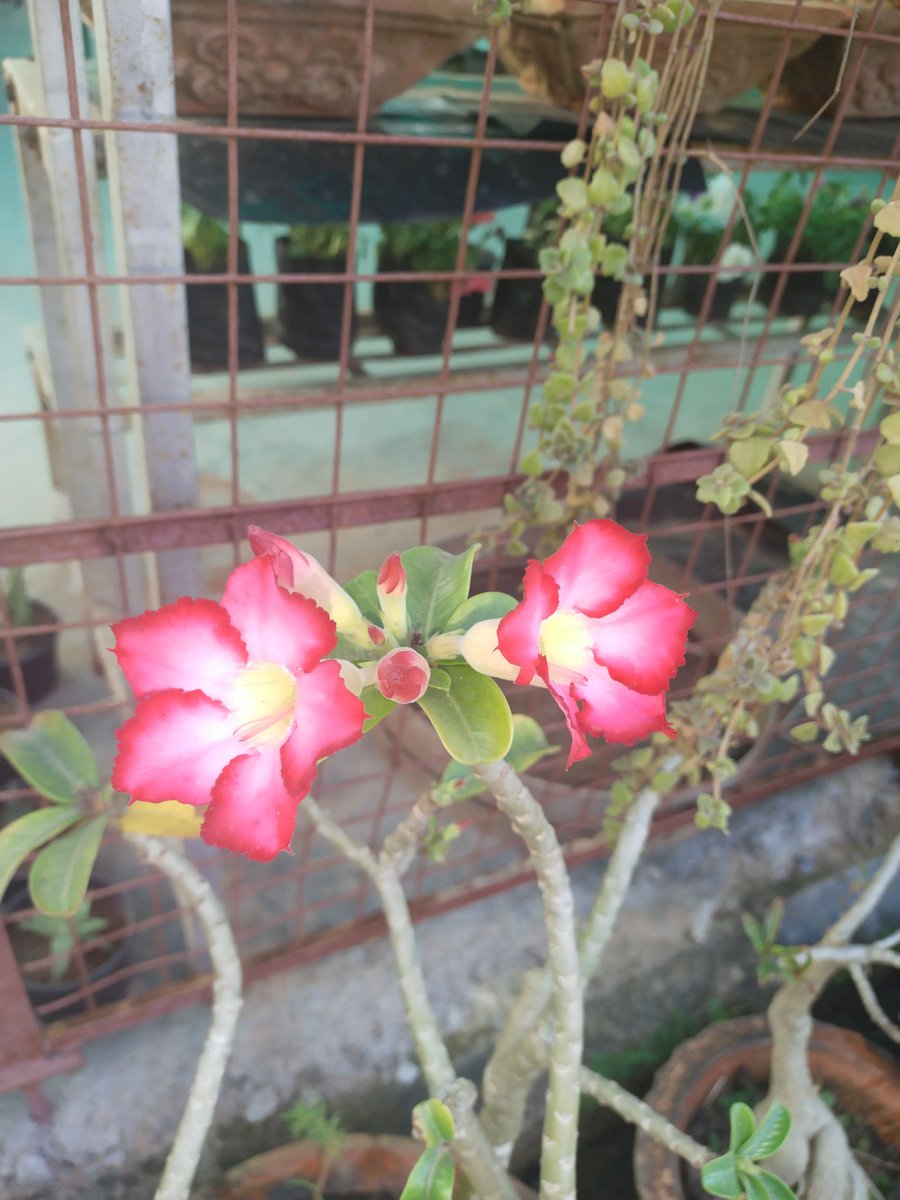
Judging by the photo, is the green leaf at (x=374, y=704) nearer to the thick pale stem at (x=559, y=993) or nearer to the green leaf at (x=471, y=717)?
the green leaf at (x=471, y=717)

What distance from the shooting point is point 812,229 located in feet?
8.61

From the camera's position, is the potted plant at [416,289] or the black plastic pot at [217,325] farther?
the potted plant at [416,289]

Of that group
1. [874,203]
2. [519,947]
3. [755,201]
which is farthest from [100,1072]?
[755,201]

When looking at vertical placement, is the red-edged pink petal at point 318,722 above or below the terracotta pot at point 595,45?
below

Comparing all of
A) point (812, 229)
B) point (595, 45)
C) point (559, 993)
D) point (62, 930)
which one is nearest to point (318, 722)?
point (559, 993)

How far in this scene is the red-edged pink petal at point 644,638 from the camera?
0.50m

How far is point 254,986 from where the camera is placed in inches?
54.6

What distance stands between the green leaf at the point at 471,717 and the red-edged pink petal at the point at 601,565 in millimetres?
93

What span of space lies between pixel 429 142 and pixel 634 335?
0.33m

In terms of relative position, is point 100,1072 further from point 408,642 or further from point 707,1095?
point 408,642

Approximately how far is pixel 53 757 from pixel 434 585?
1.44 feet

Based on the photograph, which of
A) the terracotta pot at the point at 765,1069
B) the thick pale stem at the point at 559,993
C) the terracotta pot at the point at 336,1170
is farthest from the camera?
the terracotta pot at the point at 765,1069

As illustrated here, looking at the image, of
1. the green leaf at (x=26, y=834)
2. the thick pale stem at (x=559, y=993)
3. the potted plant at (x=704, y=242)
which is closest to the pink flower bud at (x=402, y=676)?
the thick pale stem at (x=559, y=993)

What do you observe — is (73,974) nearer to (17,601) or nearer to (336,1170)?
(336,1170)
